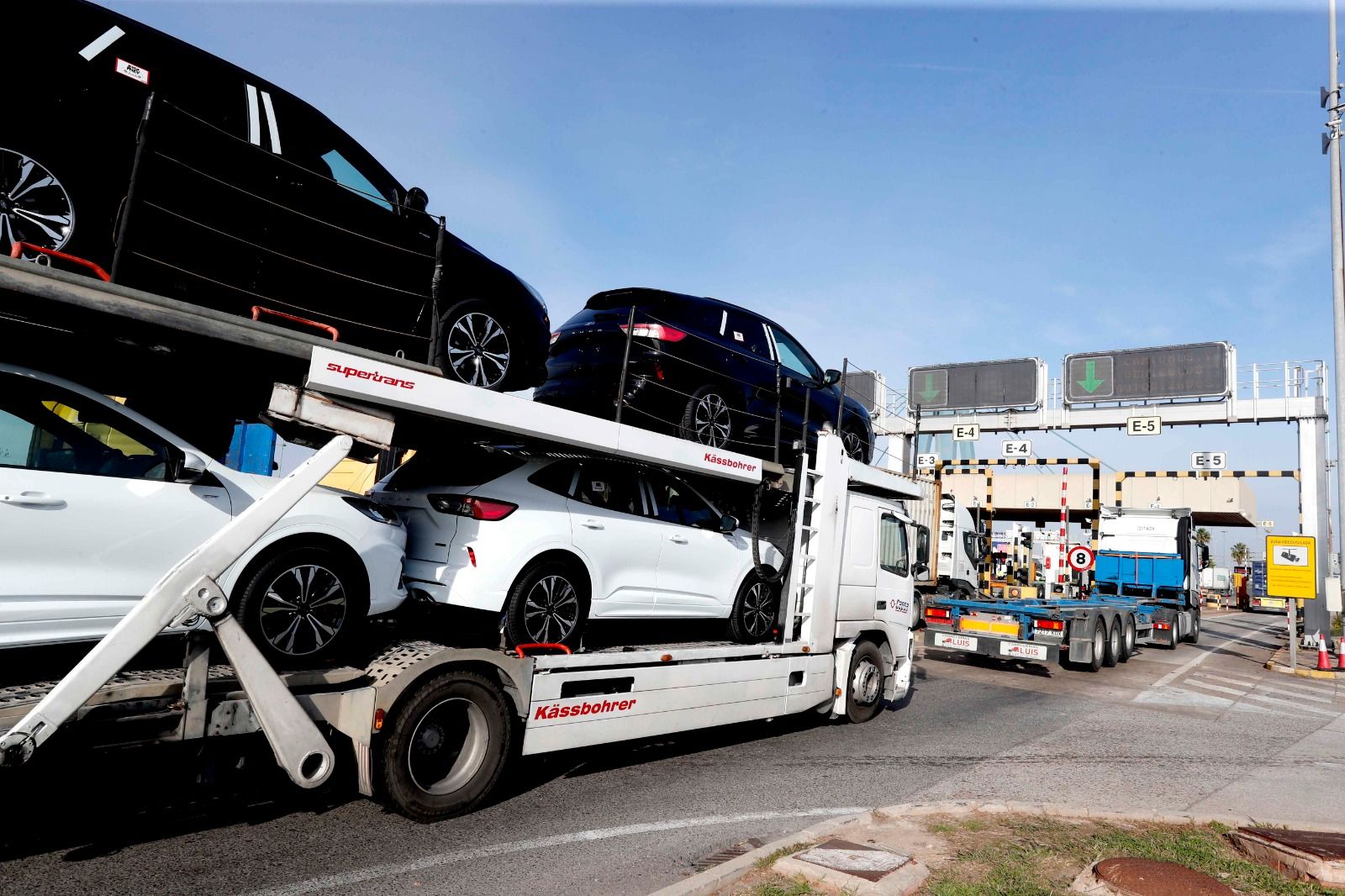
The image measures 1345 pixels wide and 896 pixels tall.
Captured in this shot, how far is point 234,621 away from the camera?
3986 millimetres

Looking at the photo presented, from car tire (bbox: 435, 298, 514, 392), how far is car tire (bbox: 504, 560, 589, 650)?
129 cm

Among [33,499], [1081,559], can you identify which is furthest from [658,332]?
[1081,559]

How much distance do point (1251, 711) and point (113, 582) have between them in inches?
489

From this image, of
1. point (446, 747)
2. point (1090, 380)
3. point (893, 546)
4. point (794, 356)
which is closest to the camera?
point (446, 747)

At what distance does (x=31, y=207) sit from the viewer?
4078mm

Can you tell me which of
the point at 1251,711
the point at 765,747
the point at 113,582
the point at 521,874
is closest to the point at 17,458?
the point at 113,582

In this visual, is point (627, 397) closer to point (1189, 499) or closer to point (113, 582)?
point (113, 582)

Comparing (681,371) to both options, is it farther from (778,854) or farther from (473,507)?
(778,854)

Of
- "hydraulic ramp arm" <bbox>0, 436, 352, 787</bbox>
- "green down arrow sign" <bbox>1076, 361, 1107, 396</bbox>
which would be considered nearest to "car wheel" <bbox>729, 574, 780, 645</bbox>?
"hydraulic ramp arm" <bbox>0, 436, 352, 787</bbox>

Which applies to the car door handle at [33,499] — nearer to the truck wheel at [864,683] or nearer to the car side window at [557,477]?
the car side window at [557,477]

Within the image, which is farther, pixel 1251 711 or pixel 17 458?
pixel 1251 711

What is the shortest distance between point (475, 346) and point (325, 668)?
8.03 ft

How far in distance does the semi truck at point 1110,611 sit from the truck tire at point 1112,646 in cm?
2

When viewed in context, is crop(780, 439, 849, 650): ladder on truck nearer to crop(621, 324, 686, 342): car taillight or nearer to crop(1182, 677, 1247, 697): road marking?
crop(621, 324, 686, 342): car taillight
